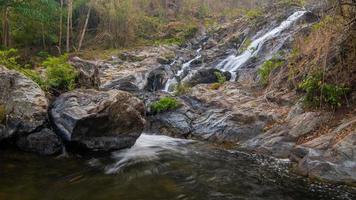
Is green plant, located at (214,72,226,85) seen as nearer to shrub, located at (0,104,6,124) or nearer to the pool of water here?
the pool of water

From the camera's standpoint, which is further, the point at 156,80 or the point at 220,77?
the point at 156,80

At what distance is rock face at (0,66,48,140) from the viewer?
8.27m

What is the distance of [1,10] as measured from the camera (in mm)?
22297

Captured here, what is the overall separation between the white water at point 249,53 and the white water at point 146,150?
23.8 feet

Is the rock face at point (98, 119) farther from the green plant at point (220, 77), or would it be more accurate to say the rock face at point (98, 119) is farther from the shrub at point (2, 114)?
the green plant at point (220, 77)

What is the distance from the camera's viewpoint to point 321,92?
353 inches

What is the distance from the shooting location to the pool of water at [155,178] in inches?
247

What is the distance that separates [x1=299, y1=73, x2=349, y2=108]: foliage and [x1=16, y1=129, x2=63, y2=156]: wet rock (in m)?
6.07

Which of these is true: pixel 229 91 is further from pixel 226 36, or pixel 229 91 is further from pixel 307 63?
pixel 226 36

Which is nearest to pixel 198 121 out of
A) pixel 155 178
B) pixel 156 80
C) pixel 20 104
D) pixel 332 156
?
pixel 155 178

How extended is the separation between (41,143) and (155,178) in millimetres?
2827

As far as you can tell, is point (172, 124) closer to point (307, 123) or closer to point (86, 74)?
point (86, 74)

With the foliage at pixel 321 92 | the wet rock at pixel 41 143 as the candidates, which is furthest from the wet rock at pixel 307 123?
the wet rock at pixel 41 143

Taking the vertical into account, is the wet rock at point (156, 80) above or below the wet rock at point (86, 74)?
below
